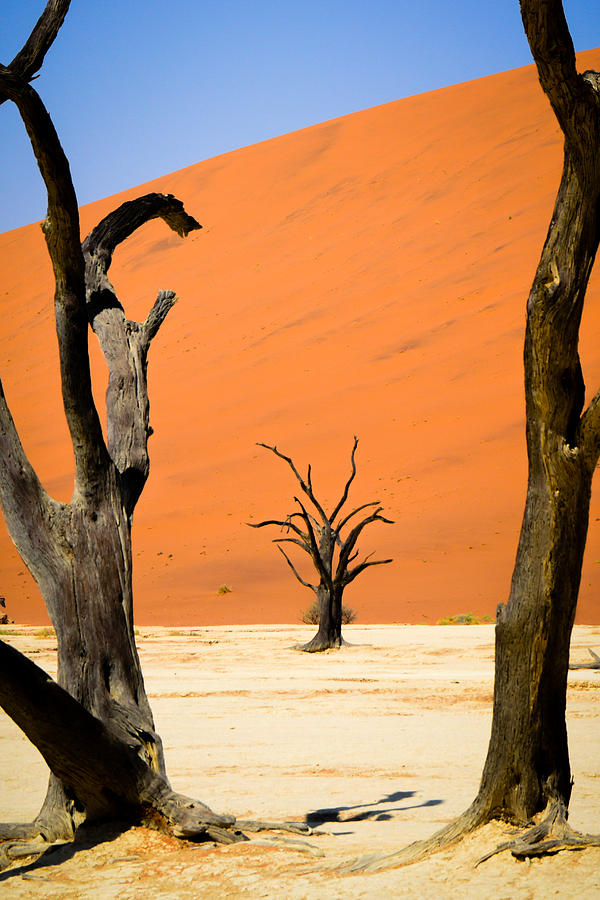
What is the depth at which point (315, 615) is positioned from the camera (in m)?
19.9

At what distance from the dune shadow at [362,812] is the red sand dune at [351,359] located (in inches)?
607

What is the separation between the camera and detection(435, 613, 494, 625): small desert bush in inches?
757

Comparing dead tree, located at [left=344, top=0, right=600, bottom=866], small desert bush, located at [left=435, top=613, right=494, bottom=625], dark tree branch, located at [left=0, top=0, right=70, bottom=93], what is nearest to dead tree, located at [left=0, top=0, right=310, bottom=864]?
dark tree branch, located at [left=0, top=0, right=70, bottom=93]

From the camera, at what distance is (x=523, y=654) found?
3.33 m

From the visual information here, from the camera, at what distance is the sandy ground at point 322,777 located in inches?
121

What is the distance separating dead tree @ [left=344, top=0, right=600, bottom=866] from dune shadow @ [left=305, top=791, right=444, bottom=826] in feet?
3.75

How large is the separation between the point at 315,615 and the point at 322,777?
14.6 meters

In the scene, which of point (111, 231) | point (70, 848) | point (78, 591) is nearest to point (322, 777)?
point (70, 848)

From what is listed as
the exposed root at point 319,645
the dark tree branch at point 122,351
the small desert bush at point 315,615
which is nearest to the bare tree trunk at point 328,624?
the exposed root at point 319,645

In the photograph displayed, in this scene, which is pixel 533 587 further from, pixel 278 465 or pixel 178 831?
pixel 278 465

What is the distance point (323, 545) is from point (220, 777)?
940cm

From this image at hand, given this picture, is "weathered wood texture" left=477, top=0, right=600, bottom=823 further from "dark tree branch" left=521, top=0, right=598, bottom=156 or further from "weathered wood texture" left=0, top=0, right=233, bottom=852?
"weathered wood texture" left=0, top=0, right=233, bottom=852

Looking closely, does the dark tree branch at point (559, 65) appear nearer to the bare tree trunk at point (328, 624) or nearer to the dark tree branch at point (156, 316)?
the dark tree branch at point (156, 316)

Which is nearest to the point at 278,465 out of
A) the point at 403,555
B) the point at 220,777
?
the point at 403,555
